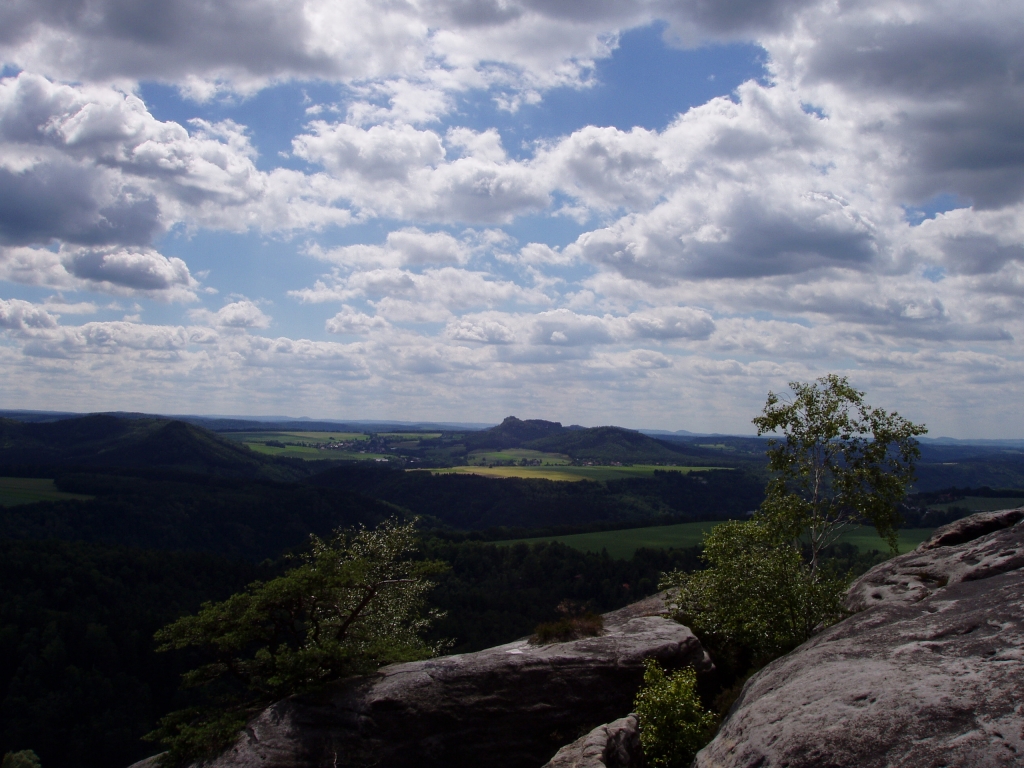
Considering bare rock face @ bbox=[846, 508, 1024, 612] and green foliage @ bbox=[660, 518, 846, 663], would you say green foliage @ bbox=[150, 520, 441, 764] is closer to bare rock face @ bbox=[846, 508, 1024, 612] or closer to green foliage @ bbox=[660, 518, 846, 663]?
Answer: green foliage @ bbox=[660, 518, 846, 663]

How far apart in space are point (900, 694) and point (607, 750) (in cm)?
863

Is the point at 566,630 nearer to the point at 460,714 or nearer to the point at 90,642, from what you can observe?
the point at 460,714

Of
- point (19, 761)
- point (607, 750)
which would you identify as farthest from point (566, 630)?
point (19, 761)

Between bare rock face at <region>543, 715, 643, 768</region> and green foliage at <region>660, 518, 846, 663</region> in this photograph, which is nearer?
bare rock face at <region>543, 715, 643, 768</region>

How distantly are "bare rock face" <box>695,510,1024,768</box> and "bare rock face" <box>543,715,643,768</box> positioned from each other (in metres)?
3.39

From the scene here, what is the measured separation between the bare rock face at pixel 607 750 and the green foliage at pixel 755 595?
6312 millimetres

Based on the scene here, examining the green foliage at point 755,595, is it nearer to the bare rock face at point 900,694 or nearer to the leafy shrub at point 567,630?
the bare rock face at point 900,694

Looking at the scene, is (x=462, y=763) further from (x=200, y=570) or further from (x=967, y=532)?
(x=200, y=570)

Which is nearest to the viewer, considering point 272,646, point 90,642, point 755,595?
point 755,595

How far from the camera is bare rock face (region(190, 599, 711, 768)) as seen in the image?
22766 mm

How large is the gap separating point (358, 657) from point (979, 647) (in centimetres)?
2132

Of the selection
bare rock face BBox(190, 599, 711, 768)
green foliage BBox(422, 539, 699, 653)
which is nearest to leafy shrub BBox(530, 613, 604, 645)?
bare rock face BBox(190, 599, 711, 768)

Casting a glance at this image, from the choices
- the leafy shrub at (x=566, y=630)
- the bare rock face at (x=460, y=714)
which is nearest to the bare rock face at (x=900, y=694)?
the bare rock face at (x=460, y=714)

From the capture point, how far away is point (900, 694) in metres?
13.0
